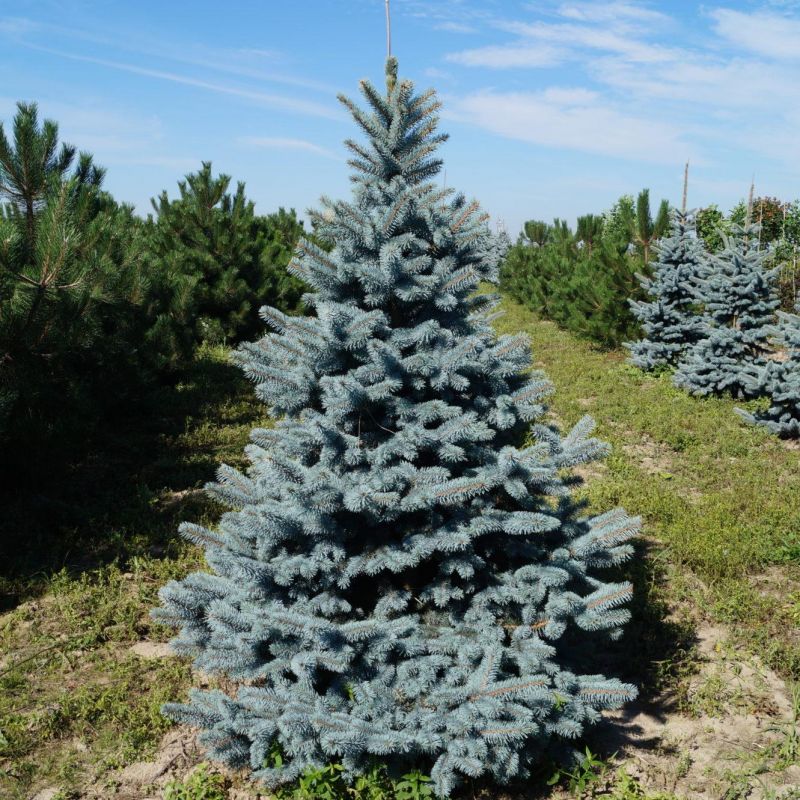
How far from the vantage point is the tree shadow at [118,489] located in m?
5.48

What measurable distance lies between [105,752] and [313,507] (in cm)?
174

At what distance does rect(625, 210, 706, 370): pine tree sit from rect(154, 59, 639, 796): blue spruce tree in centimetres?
871

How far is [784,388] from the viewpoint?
840 centimetres

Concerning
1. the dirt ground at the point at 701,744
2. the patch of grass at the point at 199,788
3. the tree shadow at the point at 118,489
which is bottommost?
the patch of grass at the point at 199,788

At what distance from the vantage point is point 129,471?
282 inches

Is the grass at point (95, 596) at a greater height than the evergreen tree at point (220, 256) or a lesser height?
lesser

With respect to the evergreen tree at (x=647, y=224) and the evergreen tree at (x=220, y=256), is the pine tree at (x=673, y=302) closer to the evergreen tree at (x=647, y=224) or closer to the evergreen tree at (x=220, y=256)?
the evergreen tree at (x=647, y=224)

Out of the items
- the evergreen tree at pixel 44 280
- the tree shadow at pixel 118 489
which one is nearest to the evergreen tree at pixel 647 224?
the tree shadow at pixel 118 489

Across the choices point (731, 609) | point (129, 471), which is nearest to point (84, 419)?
point (129, 471)

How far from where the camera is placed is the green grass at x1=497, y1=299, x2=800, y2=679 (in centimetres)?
494

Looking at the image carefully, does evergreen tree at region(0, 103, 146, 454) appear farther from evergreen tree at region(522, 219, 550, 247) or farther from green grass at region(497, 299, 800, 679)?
evergreen tree at region(522, 219, 550, 247)

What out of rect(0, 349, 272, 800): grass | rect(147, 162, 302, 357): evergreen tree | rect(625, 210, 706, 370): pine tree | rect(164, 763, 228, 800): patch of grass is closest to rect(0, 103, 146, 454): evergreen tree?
rect(0, 349, 272, 800): grass

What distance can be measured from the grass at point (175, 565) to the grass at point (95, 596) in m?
0.01

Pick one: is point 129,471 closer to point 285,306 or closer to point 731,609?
point 731,609
